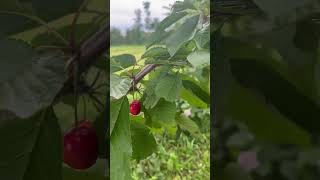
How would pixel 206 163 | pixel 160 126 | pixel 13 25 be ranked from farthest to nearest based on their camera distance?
pixel 206 163 < pixel 160 126 < pixel 13 25

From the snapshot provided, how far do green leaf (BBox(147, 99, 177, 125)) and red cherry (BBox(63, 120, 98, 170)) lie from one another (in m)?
0.13

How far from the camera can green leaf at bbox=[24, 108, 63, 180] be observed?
552 millimetres

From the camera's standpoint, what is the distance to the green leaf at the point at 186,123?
753 millimetres

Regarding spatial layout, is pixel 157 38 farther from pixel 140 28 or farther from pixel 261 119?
pixel 261 119

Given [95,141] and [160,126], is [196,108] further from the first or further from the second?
[95,141]

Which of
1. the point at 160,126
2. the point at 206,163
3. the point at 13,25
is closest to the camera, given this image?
the point at 13,25

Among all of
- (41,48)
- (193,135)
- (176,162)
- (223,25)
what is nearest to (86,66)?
(41,48)

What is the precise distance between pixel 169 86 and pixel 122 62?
7cm

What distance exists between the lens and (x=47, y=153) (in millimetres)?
558

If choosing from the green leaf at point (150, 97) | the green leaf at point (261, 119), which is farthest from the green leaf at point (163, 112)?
the green leaf at point (261, 119)

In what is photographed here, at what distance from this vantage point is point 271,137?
23.7 inches

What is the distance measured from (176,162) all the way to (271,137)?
354 mm

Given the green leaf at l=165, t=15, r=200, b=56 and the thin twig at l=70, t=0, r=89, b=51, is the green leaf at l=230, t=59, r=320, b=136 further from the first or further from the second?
the thin twig at l=70, t=0, r=89, b=51

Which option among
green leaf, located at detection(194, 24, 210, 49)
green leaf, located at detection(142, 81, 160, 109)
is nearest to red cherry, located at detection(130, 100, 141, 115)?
green leaf, located at detection(142, 81, 160, 109)
